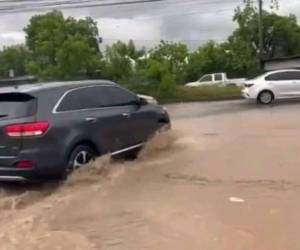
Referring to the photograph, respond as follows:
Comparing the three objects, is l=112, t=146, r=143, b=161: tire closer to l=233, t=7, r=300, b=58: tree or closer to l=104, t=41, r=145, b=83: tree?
l=104, t=41, r=145, b=83: tree

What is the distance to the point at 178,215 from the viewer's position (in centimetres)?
747

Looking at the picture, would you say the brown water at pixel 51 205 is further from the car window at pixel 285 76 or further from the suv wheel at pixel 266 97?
the car window at pixel 285 76

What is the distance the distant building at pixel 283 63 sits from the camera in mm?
40156

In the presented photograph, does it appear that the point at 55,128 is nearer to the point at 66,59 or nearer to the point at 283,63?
the point at 66,59

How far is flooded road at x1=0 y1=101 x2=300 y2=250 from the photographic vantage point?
6.62 m

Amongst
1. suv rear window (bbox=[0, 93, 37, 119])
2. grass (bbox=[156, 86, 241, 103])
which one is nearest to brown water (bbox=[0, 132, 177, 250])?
suv rear window (bbox=[0, 93, 37, 119])

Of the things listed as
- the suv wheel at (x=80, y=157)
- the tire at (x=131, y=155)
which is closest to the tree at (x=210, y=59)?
the tire at (x=131, y=155)

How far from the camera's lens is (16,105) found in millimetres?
9023

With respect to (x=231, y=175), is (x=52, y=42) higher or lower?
higher

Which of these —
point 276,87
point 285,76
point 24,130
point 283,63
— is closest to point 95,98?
point 24,130

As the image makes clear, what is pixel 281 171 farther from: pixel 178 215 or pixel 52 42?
pixel 52 42

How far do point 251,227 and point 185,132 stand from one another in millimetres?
8878

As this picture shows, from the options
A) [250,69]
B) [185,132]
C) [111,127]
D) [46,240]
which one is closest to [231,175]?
[111,127]

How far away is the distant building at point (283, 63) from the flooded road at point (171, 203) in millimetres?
28010
